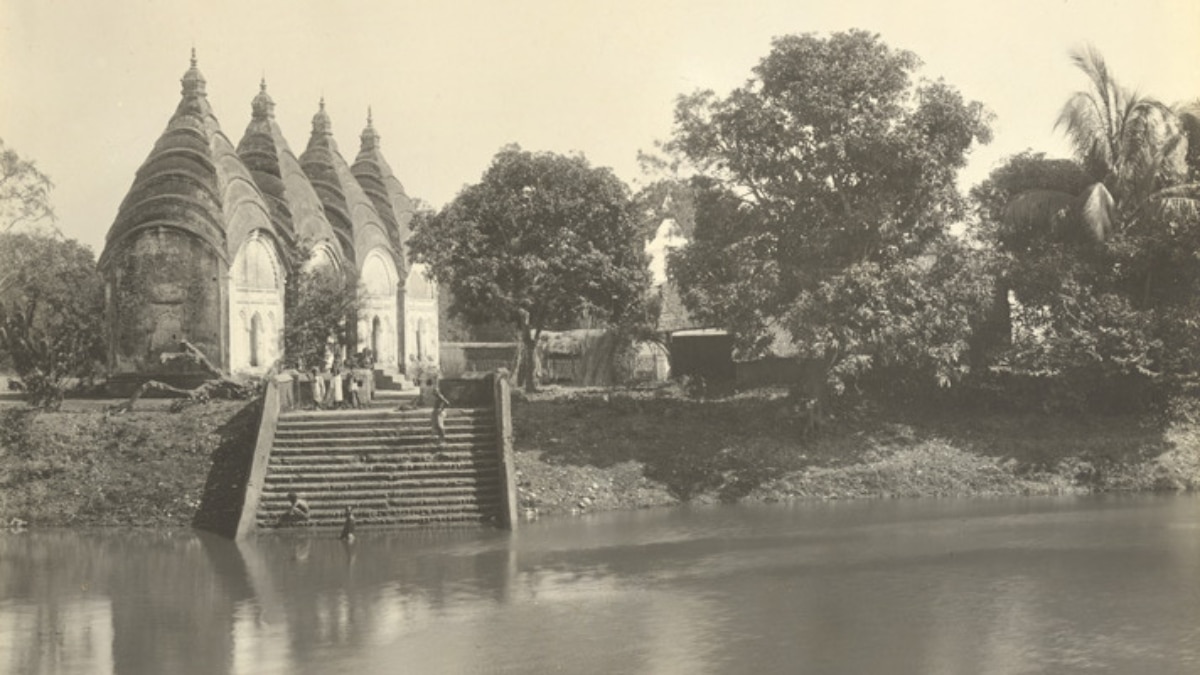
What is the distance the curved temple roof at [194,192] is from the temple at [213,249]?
3 centimetres

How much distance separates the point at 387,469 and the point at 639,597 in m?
8.32

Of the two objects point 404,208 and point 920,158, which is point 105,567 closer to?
point 920,158

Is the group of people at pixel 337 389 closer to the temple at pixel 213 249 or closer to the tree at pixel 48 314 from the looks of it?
the temple at pixel 213 249

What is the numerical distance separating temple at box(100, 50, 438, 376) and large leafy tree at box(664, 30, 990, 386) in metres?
11.2

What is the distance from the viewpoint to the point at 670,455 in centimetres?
2416

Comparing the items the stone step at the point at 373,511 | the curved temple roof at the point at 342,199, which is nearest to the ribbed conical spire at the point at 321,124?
the curved temple roof at the point at 342,199

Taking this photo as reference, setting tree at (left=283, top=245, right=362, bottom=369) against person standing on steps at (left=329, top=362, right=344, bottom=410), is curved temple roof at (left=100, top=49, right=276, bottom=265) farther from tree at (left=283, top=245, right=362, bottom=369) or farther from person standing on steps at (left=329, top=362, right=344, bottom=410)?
person standing on steps at (left=329, top=362, right=344, bottom=410)

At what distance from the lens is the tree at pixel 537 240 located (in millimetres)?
28500

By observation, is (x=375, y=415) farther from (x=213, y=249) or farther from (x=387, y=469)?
(x=213, y=249)

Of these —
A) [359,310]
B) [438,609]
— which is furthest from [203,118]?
[438,609]

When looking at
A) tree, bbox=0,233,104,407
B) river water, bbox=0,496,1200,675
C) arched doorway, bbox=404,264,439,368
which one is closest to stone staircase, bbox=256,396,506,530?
river water, bbox=0,496,1200,675

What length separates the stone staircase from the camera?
799 inches

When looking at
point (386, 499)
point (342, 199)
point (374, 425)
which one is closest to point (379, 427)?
point (374, 425)

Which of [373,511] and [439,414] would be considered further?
[439,414]
